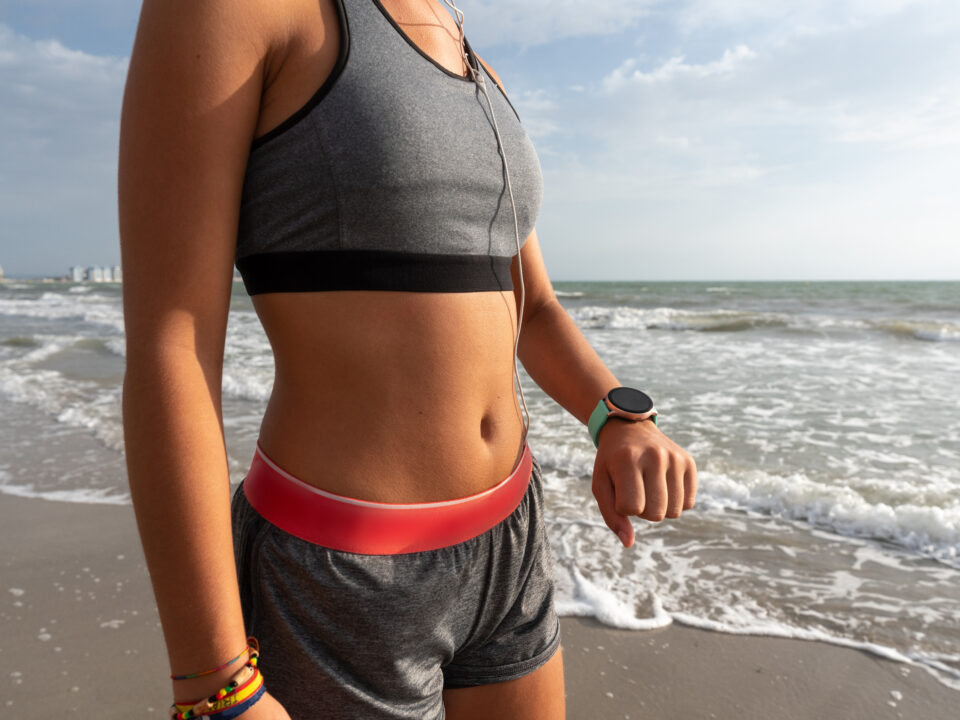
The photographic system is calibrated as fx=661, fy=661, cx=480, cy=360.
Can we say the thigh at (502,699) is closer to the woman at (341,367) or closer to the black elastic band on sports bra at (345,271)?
the woman at (341,367)

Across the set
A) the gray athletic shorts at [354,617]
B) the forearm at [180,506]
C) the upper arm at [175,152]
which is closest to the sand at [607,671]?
the gray athletic shorts at [354,617]

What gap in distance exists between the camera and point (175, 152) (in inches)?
27.0

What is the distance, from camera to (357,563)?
2.79ft

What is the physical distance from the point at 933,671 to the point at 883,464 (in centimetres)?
272

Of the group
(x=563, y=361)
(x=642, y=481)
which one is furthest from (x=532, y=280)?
(x=642, y=481)

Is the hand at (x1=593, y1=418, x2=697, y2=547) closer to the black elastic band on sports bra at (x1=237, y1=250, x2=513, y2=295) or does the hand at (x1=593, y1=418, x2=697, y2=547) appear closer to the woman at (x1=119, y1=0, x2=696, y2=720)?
the woman at (x1=119, y1=0, x2=696, y2=720)

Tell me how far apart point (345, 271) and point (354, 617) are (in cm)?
44

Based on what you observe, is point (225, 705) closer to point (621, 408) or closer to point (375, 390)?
point (375, 390)

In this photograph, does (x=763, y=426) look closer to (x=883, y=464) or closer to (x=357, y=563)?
(x=883, y=464)

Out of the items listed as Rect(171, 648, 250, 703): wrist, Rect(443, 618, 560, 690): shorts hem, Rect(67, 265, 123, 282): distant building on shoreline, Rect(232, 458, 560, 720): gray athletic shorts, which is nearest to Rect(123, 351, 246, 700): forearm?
Rect(171, 648, 250, 703): wrist

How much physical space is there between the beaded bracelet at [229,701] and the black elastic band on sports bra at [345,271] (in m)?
0.45

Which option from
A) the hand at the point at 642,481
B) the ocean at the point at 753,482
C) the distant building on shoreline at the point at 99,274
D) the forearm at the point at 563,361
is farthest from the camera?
the distant building on shoreline at the point at 99,274

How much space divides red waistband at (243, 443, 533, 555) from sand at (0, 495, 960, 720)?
1.86 metres

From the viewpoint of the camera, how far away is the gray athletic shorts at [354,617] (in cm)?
85
